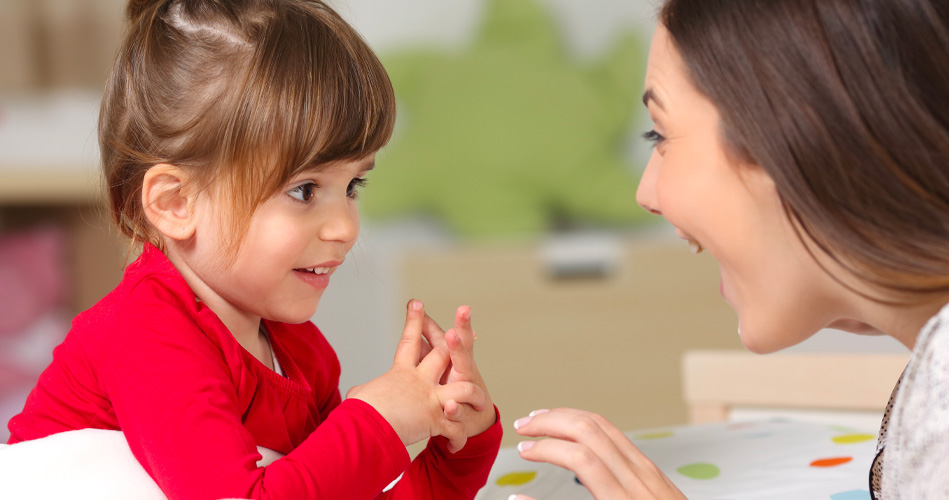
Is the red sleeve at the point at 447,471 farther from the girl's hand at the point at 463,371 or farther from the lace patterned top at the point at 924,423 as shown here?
the lace patterned top at the point at 924,423

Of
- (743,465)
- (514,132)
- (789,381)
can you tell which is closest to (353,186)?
(743,465)

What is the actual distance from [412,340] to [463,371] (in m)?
0.05

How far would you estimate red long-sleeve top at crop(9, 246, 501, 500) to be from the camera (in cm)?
62

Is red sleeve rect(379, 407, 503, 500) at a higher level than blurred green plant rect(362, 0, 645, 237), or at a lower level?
lower

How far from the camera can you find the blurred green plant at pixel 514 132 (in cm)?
225

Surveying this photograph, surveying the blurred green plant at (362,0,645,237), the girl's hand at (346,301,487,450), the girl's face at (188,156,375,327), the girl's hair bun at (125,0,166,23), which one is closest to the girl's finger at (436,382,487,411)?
the girl's hand at (346,301,487,450)

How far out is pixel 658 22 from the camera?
0.73 metres

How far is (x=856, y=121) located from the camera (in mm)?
587

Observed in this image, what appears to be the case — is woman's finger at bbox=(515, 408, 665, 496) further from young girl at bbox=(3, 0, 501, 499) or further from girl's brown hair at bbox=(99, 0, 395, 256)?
girl's brown hair at bbox=(99, 0, 395, 256)

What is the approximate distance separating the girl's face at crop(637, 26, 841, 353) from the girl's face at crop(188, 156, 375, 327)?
27 cm

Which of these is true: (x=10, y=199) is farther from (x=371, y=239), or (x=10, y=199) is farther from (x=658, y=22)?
(x=658, y=22)

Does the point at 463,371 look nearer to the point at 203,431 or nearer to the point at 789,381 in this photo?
the point at 203,431

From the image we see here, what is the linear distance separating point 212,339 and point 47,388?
173 mm

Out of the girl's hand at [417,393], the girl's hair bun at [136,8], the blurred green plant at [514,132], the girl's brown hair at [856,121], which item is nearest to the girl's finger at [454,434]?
the girl's hand at [417,393]
